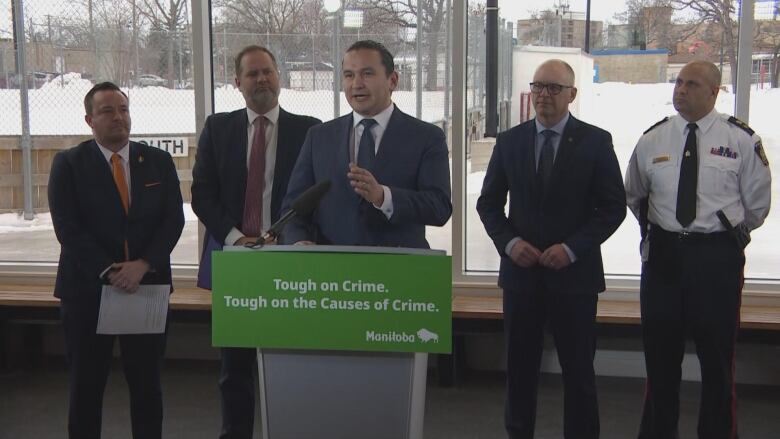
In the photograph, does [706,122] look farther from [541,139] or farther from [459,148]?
[459,148]

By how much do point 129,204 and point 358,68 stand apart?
3.76ft

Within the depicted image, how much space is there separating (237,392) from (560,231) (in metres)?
1.40

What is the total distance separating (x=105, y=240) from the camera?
3.15 metres

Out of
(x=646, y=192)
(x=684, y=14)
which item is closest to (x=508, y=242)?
(x=646, y=192)

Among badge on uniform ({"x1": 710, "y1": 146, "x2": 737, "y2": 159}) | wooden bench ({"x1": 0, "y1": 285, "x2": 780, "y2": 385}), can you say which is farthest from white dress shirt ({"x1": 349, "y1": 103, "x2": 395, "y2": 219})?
wooden bench ({"x1": 0, "y1": 285, "x2": 780, "y2": 385})

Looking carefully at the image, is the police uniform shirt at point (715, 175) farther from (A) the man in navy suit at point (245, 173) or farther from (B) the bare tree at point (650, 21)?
(A) the man in navy suit at point (245, 173)

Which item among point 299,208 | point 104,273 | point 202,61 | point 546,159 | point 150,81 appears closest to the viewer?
point 299,208

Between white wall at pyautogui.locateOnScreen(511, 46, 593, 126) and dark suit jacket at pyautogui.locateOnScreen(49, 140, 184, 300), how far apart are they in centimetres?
233

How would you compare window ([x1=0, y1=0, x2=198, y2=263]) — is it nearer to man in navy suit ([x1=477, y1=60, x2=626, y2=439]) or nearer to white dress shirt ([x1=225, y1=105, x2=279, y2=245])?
white dress shirt ([x1=225, y1=105, x2=279, y2=245])

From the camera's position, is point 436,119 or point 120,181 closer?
point 120,181

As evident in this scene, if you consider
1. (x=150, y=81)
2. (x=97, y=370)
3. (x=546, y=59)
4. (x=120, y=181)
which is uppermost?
(x=546, y=59)

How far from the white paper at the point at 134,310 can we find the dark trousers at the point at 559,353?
1.37 m

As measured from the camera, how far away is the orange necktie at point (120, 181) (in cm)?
317

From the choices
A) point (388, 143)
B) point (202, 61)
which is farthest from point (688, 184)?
point (202, 61)
